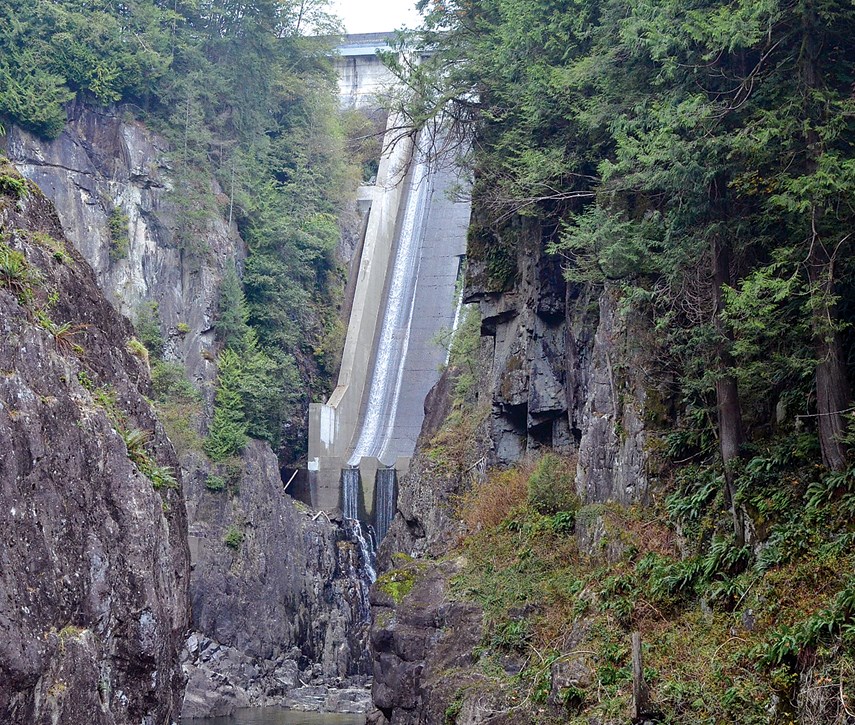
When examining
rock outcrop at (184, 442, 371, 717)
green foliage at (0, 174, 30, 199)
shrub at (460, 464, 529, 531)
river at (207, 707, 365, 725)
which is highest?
green foliage at (0, 174, 30, 199)

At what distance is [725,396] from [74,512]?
8.75 meters

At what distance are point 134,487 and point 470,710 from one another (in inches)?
232

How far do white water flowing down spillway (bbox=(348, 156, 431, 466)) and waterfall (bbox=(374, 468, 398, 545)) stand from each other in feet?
6.93

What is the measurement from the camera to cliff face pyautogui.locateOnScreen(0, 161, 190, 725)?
36.2ft

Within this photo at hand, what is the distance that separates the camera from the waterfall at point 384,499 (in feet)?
113

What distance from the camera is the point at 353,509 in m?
35.2

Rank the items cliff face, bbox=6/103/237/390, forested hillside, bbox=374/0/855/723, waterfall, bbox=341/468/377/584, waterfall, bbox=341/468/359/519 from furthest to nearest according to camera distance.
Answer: waterfall, bbox=341/468/359/519, waterfall, bbox=341/468/377/584, cliff face, bbox=6/103/237/390, forested hillside, bbox=374/0/855/723

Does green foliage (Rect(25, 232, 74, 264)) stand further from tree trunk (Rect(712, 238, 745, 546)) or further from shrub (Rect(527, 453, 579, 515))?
tree trunk (Rect(712, 238, 745, 546))

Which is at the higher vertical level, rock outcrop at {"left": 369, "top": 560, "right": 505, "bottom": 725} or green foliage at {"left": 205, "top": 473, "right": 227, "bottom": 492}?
green foliage at {"left": 205, "top": 473, "right": 227, "bottom": 492}

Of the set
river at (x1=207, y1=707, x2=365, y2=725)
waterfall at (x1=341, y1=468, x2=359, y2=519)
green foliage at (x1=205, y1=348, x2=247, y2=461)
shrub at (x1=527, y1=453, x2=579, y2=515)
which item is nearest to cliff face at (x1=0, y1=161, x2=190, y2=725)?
shrub at (x1=527, y1=453, x2=579, y2=515)

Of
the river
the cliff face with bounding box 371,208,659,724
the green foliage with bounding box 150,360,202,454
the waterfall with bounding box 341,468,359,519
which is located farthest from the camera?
the waterfall with bounding box 341,468,359,519

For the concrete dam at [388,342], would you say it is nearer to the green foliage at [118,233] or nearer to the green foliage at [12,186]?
the green foliage at [118,233]

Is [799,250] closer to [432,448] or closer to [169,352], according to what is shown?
[432,448]

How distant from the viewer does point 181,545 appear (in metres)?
16.3
